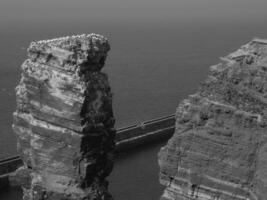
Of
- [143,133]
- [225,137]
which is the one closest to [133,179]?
[143,133]

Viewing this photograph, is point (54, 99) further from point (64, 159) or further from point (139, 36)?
point (139, 36)

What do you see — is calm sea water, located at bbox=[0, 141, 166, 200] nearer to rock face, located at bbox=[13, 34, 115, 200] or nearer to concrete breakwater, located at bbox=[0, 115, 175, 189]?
concrete breakwater, located at bbox=[0, 115, 175, 189]

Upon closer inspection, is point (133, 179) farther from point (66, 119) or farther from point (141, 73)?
point (141, 73)

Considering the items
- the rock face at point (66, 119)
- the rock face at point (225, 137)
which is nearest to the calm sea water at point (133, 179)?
the rock face at point (225, 137)

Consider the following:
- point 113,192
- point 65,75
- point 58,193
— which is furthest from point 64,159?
point 113,192

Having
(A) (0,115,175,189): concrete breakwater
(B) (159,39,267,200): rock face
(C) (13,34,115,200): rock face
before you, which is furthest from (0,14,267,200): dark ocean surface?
(C) (13,34,115,200): rock face

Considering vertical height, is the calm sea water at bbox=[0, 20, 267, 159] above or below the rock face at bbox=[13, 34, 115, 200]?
below
